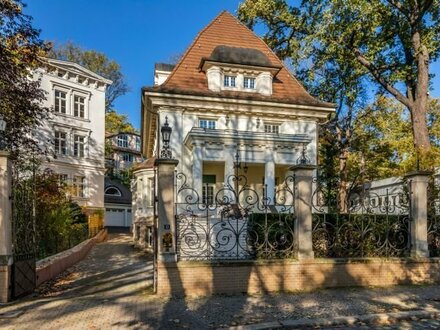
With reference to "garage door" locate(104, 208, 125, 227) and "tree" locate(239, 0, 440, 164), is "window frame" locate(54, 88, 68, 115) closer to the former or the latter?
"garage door" locate(104, 208, 125, 227)

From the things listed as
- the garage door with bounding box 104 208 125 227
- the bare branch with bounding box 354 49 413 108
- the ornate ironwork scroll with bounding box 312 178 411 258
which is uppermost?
A: the bare branch with bounding box 354 49 413 108

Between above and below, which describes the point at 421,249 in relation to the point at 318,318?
above

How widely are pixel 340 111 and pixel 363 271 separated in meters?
23.5

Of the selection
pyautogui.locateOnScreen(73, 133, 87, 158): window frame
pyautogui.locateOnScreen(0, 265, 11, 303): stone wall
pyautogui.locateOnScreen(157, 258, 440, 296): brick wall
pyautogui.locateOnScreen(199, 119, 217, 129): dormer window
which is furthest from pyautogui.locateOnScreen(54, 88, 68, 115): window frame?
pyautogui.locateOnScreen(157, 258, 440, 296): brick wall

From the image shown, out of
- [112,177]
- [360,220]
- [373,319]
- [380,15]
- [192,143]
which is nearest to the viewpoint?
[373,319]

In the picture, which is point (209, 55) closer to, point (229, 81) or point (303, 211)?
point (229, 81)

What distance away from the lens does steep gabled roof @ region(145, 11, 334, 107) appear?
807 inches

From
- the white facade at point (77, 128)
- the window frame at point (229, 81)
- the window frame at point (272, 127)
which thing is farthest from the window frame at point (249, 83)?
the white facade at point (77, 128)

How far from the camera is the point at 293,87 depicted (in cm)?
2277

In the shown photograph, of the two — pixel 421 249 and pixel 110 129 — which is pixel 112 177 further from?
pixel 421 249

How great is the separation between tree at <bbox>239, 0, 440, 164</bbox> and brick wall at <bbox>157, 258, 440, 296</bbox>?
751 centimetres

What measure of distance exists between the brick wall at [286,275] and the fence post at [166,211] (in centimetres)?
28

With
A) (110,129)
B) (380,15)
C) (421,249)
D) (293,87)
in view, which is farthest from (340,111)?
(110,129)

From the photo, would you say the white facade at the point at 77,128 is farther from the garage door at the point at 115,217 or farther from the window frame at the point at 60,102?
the garage door at the point at 115,217
